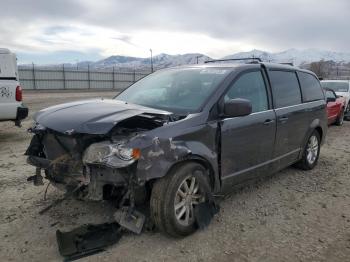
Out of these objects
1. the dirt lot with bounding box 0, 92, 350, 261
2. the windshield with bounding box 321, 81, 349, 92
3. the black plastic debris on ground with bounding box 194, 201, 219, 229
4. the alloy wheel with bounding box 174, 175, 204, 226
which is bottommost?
the dirt lot with bounding box 0, 92, 350, 261

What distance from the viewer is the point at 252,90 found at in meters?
4.75

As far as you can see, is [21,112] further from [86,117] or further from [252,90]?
[252,90]

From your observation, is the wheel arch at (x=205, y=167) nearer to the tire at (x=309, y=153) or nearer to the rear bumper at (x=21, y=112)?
the tire at (x=309, y=153)

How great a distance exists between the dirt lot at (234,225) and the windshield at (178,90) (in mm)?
1317

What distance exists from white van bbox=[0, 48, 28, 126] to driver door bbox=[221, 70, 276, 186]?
594 centimetres

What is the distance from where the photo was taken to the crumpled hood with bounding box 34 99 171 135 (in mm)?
3469

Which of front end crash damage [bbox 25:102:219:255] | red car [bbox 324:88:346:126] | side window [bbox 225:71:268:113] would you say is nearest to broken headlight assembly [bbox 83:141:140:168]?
front end crash damage [bbox 25:102:219:255]

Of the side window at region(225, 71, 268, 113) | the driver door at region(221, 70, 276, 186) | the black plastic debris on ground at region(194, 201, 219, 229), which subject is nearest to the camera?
the black plastic debris on ground at region(194, 201, 219, 229)

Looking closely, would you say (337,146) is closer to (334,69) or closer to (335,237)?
(335,237)

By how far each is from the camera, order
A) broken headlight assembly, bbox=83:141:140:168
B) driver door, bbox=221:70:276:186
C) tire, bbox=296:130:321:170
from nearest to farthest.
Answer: broken headlight assembly, bbox=83:141:140:168
driver door, bbox=221:70:276:186
tire, bbox=296:130:321:170

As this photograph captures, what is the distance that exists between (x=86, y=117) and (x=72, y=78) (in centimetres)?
3780

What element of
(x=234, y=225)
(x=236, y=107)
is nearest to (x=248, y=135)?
(x=236, y=107)

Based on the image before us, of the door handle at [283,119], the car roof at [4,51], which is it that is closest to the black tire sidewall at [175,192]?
the door handle at [283,119]

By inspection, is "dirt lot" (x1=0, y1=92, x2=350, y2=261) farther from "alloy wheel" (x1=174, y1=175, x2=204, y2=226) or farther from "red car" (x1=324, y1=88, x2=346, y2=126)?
"red car" (x1=324, y1=88, x2=346, y2=126)
